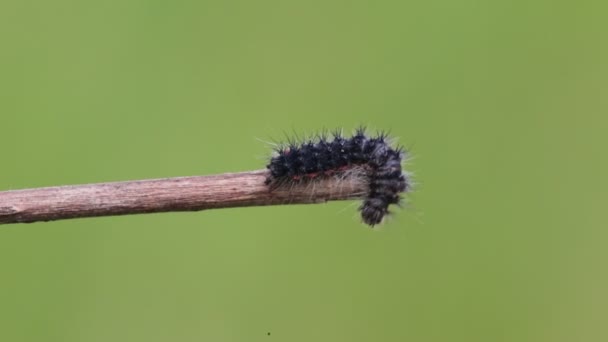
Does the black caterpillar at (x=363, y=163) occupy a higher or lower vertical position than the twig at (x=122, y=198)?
higher

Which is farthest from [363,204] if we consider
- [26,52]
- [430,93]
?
[26,52]

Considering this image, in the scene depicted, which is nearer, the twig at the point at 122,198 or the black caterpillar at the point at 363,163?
the twig at the point at 122,198

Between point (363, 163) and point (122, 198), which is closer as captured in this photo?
point (122, 198)

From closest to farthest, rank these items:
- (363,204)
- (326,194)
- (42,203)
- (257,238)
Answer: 1. (42,203)
2. (326,194)
3. (363,204)
4. (257,238)

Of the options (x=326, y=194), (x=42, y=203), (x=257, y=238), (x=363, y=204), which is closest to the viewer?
(x=42, y=203)

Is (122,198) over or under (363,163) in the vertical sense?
under

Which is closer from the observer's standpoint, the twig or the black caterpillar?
the twig

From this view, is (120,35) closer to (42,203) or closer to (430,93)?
(430,93)

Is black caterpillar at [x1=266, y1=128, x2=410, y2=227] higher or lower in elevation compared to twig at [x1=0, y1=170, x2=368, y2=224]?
higher
